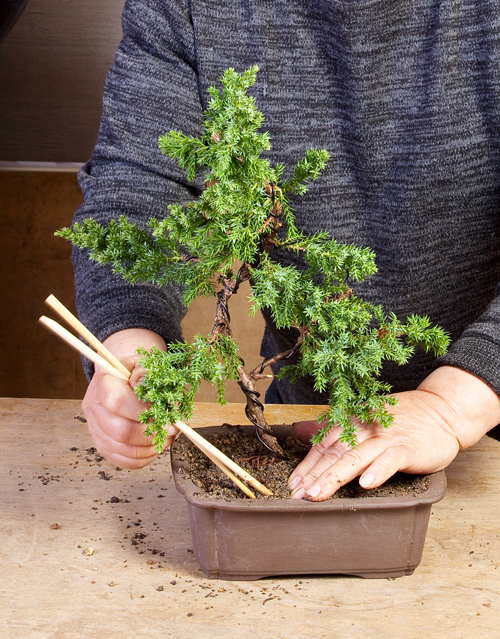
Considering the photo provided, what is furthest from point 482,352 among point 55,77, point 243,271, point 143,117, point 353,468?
point 55,77

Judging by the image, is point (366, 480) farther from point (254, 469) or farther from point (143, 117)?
point (143, 117)

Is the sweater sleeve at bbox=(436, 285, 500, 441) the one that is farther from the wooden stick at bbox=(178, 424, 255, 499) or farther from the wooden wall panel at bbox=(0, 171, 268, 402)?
the wooden wall panel at bbox=(0, 171, 268, 402)

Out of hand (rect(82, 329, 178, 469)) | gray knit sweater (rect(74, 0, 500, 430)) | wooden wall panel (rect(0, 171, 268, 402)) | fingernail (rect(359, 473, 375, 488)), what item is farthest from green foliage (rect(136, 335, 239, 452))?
→ wooden wall panel (rect(0, 171, 268, 402))

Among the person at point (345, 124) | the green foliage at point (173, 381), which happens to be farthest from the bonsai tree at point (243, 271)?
the person at point (345, 124)

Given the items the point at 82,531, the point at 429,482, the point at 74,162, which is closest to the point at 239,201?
the point at 429,482

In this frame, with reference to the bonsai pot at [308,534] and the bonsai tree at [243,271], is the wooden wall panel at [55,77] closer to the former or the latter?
the bonsai tree at [243,271]

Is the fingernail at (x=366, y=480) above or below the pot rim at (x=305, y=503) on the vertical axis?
above

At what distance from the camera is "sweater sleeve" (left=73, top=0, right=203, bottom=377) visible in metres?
1.31

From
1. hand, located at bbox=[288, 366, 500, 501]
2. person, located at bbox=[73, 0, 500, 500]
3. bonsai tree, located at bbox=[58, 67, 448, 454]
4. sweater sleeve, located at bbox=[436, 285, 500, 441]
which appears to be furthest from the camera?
person, located at bbox=[73, 0, 500, 500]

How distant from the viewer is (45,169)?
2672mm

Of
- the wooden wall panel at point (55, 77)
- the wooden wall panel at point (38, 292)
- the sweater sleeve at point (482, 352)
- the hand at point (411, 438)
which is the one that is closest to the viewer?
the hand at point (411, 438)

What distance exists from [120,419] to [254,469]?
0.70 feet

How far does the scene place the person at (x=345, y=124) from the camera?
1252mm

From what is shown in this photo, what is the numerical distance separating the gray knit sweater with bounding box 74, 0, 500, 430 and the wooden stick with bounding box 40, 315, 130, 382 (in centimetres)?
30
